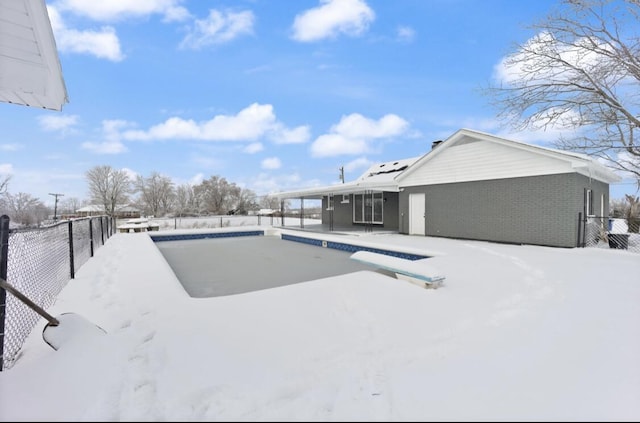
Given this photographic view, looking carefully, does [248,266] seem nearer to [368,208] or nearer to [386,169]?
[368,208]

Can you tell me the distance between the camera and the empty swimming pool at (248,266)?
6.08 m

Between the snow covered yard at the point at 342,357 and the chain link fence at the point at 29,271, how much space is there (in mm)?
153

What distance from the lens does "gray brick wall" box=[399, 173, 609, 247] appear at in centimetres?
823

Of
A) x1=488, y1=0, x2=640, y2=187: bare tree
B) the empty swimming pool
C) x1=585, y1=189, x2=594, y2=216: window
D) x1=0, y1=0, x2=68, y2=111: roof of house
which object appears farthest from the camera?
x1=585, y1=189, x2=594, y2=216: window

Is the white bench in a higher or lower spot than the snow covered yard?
higher

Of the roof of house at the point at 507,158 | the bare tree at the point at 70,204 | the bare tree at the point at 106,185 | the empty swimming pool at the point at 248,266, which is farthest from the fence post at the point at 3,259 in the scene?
the bare tree at the point at 70,204

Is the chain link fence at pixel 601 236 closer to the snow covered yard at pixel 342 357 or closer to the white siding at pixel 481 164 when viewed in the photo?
the white siding at pixel 481 164

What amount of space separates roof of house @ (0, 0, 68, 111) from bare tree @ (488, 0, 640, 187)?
399 inches

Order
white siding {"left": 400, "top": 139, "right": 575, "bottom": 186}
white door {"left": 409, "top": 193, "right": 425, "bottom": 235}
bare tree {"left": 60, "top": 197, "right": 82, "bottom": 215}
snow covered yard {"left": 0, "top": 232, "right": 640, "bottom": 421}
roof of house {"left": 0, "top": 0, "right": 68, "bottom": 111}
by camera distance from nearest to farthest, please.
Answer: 1. snow covered yard {"left": 0, "top": 232, "right": 640, "bottom": 421}
2. roof of house {"left": 0, "top": 0, "right": 68, "bottom": 111}
3. white siding {"left": 400, "top": 139, "right": 575, "bottom": 186}
4. white door {"left": 409, "top": 193, "right": 425, "bottom": 235}
5. bare tree {"left": 60, "top": 197, "right": 82, "bottom": 215}

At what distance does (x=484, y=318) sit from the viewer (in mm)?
3170

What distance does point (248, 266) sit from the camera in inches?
313

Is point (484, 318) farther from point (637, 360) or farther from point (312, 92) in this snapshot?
point (312, 92)

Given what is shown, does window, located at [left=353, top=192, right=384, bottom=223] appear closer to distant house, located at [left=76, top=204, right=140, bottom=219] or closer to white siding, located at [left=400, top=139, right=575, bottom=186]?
white siding, located at [left=400, top=139, right=575, bottom=186]

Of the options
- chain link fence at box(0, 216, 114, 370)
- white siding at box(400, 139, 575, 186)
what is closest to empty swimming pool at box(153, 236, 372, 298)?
chain link fence at box(0, 216, 114, 370)
